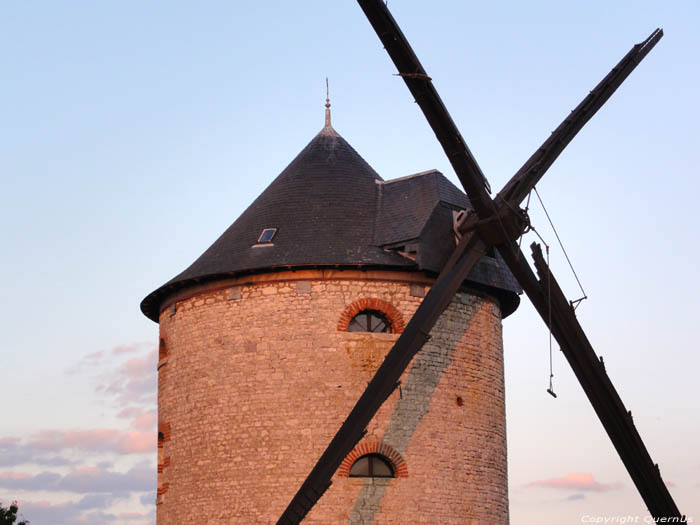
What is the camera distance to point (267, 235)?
2128 centimetres

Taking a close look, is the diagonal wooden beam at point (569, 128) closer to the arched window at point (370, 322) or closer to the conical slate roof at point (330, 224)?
the conical slate roof at point (330, 224)

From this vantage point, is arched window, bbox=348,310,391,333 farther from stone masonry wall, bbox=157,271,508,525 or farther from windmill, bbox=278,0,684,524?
windmill, bbox=278,0,684,524

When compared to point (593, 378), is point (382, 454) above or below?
below

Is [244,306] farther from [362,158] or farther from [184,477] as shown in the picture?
[362,158]

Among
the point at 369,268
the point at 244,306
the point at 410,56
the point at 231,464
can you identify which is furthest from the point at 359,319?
the point at 410,56

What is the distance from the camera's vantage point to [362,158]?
23641 mm

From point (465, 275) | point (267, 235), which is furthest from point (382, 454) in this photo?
A: point (267, 235)

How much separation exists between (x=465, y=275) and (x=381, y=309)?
79.7 inches

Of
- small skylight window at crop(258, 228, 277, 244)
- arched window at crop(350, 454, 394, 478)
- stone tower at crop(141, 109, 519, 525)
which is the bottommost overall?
arched window at crop(350, 454, 394, 478)

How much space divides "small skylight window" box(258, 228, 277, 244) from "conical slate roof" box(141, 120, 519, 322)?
92mm

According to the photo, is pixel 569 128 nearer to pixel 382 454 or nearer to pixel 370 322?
pixel 370 322

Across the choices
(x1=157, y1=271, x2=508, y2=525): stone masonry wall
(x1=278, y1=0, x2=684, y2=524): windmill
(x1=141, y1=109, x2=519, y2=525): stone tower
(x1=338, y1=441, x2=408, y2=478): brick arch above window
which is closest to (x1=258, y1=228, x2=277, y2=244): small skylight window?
(x1=141, y1=109, x2=519, y2=525): stone tower

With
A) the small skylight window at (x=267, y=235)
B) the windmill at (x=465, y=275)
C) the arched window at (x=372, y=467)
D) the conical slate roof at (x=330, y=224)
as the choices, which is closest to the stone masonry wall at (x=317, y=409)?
the arched window at (x=372, y=467)

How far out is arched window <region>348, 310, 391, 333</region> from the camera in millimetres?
20172
